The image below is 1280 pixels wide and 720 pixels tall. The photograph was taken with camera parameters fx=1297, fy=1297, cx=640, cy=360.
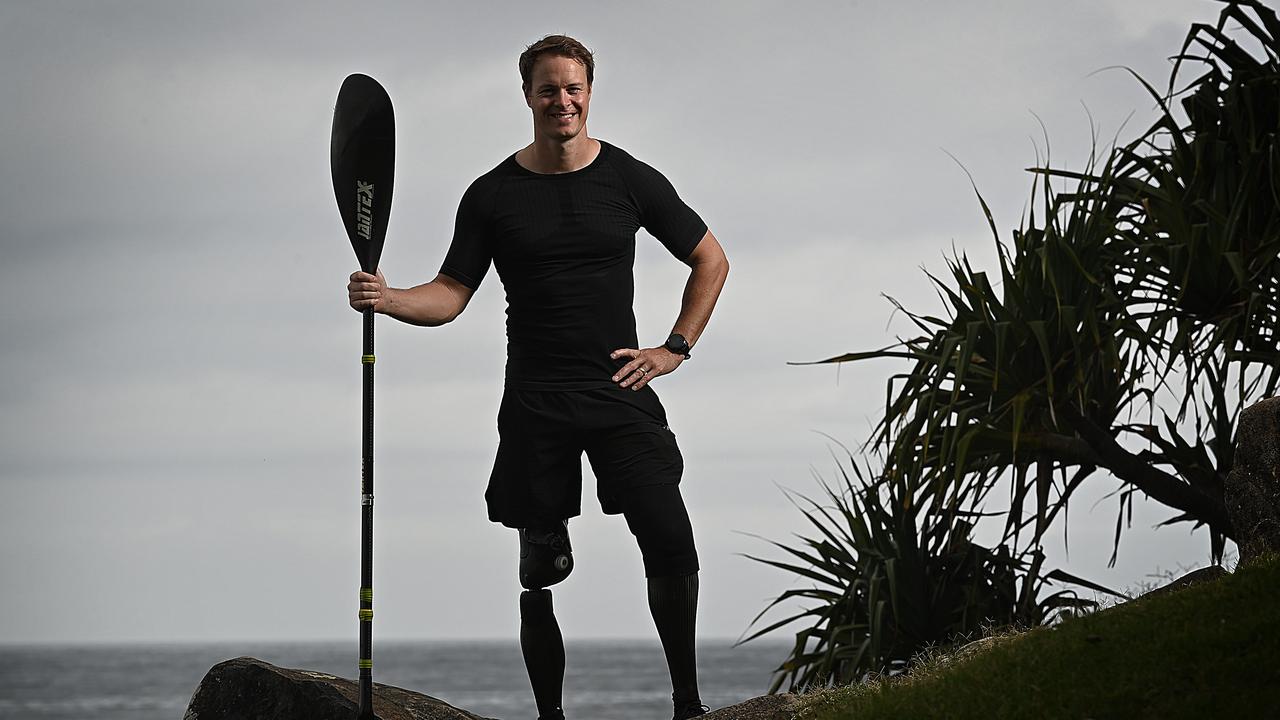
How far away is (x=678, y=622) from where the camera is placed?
3.94m

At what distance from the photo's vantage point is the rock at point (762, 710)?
402 centimetres

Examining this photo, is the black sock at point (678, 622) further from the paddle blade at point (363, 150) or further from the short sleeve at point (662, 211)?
the paddle blade at point (363, 150)

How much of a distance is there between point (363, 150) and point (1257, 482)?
10.4 ft

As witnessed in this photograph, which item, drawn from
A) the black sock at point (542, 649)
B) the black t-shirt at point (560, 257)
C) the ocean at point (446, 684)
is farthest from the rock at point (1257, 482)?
the ocean at point (446, 684)

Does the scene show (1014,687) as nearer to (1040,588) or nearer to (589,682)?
(1040,588)

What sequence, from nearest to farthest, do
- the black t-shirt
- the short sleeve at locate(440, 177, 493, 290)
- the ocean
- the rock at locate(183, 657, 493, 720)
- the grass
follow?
the grass, the black t-shirt, the short sleeve at locate(440, 177, 493, 290), the rock at locate(183, 657, 493, 720), the ocean

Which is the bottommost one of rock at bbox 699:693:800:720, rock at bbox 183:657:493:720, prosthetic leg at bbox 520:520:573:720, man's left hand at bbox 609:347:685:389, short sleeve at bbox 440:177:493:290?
rock at bbox 699:693:800:720

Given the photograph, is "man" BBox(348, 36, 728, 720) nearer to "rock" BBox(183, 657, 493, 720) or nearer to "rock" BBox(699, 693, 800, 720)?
"rock" BBox(699, 693, 800, 720)

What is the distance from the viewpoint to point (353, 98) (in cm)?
409

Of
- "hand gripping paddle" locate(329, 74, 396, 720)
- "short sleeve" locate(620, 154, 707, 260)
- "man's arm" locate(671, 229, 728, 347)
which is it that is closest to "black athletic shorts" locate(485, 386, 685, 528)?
"man's arm" locate(671, 229, 728, 347)

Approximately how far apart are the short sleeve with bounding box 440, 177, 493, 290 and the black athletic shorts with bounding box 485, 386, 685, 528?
16.8 inches

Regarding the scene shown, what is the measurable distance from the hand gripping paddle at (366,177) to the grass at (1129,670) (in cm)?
158

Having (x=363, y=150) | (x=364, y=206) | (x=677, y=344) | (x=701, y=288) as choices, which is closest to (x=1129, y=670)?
(x=677, y=344)

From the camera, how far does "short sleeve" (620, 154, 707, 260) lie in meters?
4.16
